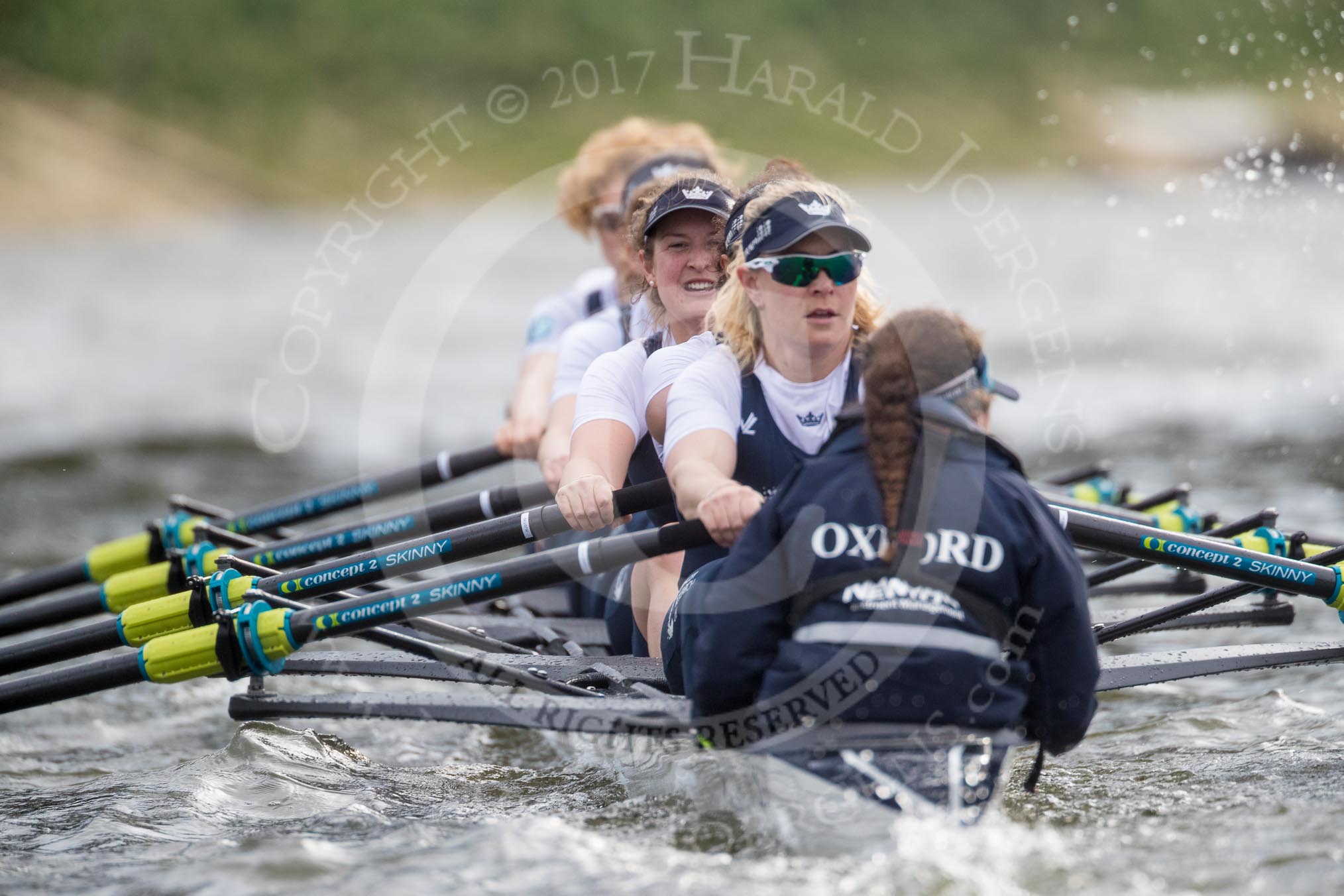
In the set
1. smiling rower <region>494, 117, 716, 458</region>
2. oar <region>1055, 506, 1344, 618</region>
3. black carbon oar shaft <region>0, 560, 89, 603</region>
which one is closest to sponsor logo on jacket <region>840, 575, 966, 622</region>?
oar <region>1055, 506, 1344, 618</region>

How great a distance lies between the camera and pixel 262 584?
448cm

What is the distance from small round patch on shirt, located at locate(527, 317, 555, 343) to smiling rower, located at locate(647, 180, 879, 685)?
273 cm

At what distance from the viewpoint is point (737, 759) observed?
3463 millimetres

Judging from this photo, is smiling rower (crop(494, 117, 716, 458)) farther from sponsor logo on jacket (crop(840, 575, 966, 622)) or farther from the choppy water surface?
sponsor logo on jacket (crop(840, 575, 966, 622))

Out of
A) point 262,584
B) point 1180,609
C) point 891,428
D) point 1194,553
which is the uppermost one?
point 891,428

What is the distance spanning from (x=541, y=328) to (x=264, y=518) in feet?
5.19

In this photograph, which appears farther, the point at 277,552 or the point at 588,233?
the point at 588,233

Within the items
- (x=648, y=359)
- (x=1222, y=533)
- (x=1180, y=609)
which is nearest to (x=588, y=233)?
(x=648, y=359)

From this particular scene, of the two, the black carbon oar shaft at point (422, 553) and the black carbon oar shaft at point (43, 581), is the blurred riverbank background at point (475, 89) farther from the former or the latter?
the black carbon oar shaft at point (422, 553)

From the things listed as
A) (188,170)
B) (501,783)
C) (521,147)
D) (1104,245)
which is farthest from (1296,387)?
(188,170)

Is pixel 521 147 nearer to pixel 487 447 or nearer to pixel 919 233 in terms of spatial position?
pixel 919 233

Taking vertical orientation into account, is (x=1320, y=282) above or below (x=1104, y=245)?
below

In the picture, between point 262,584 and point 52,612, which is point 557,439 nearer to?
point 262,584

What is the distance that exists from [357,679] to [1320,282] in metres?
15.9
